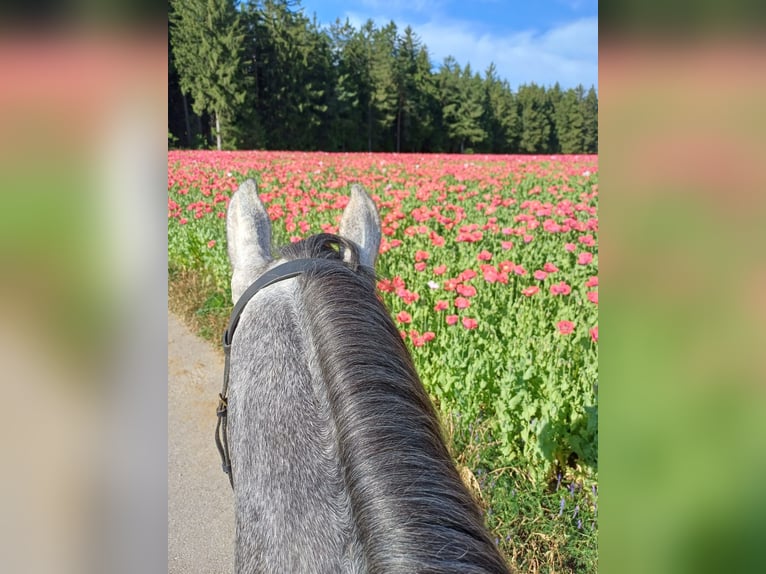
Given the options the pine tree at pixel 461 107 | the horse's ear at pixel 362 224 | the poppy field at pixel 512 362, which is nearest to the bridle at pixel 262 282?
the poppy field at pixel 512 362

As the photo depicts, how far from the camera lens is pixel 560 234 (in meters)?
5.99

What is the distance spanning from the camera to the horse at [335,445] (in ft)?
2.43

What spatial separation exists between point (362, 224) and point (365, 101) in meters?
52.1

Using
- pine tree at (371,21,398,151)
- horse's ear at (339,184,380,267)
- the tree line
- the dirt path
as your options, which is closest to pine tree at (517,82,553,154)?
the tree line

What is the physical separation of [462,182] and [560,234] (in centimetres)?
510

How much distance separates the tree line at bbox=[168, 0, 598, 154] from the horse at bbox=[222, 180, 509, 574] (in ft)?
96.2

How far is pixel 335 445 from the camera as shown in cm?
93

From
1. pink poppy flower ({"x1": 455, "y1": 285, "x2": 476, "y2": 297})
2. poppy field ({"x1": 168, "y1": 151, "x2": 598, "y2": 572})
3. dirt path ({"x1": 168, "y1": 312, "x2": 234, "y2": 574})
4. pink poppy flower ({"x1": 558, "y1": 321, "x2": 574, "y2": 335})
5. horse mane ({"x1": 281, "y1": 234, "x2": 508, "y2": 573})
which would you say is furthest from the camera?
pink poppy flower ({"x1": 455, "y1": 285, "x2": 476, "y2": 297})

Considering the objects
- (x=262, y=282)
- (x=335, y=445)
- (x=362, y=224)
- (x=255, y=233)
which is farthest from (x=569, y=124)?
(x=335, y=445)

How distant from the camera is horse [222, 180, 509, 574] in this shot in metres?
0.74

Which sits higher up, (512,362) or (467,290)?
(467,290)

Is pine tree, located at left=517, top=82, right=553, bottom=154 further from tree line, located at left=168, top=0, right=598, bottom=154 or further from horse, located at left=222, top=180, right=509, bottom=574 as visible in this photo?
horse, located at left=222, top=180, right=509, bottom=574
